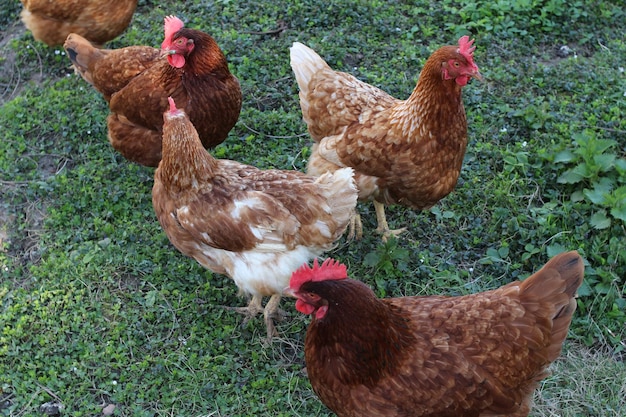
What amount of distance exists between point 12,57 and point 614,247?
561cm

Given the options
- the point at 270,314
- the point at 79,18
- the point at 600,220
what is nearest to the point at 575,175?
the point at 600,220

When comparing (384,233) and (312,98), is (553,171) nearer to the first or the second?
(384,233)

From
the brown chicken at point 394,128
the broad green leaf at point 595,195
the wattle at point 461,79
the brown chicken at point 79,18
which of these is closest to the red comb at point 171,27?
the brown chicken at point 394,128

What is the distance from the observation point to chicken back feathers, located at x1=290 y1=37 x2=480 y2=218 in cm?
373

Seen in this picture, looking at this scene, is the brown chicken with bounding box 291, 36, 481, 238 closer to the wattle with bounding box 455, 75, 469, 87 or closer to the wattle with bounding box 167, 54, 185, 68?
the wattle with bounding box 455, 75, 469, 87

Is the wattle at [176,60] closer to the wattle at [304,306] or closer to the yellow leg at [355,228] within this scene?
the yellow leg at [355,228]

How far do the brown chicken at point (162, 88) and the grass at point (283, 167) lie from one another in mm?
491

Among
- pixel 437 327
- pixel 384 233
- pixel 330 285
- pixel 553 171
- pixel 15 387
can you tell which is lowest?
pixel 15 387

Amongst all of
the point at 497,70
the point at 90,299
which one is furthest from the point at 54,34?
the point at 497,70

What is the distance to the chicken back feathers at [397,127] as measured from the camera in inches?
147

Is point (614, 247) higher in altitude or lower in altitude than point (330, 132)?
lower

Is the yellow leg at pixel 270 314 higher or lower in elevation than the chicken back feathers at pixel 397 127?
lower

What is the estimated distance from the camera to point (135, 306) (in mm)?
4133

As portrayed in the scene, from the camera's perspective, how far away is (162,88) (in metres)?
4.37
